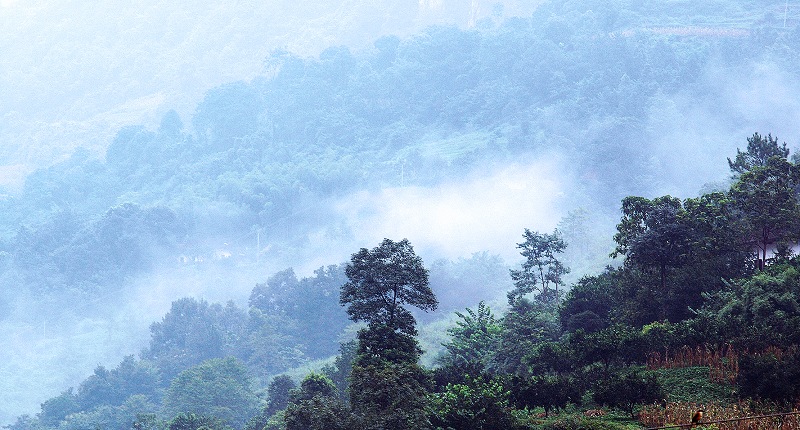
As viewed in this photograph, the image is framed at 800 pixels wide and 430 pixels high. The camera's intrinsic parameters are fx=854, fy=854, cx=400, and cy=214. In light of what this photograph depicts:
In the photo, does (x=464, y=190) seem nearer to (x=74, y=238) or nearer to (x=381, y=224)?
(x=381, y=224)

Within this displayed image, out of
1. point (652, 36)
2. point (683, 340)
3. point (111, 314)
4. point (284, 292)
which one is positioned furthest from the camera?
point (652, 36)

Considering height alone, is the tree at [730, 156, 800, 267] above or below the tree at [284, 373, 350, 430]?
above

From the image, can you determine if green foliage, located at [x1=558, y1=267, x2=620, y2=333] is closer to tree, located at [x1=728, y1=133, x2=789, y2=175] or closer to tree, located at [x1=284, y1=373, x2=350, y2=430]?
tree, located at [x1=728, y1=133, x2=789, y2=175]

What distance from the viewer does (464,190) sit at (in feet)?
453

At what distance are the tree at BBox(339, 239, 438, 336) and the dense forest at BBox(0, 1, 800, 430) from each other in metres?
0.13

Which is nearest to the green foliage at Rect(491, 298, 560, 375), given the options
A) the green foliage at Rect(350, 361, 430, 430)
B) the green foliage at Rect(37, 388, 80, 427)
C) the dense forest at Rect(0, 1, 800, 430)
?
the dense forest at Rect(0, 1, 800, 430)

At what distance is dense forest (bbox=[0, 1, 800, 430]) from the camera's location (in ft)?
102

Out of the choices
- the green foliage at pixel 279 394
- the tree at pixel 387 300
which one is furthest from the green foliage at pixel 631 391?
the green foliage at pixel 279 394

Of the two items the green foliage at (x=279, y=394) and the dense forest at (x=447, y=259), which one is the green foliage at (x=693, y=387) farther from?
the green foliage at (x=279, y=394)

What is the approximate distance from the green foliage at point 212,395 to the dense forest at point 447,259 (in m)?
0.23

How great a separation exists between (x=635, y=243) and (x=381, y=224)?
315 ft

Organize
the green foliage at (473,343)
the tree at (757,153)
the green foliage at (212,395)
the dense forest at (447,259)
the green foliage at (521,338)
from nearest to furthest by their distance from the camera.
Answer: the dense forest at (447,259) → the green foliage at (521,338) → the green foliage at (473,343) → the tree at (757,153) → the green foliage at (212,395)

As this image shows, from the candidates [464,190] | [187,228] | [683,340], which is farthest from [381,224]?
[683,340]

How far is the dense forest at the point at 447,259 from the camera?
30953 mm
